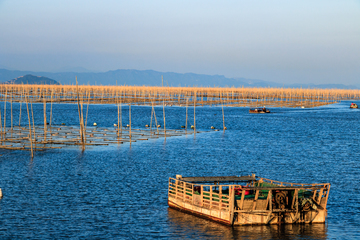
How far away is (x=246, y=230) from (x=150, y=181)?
39.9 feet

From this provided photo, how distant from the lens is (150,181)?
3142 centimetres

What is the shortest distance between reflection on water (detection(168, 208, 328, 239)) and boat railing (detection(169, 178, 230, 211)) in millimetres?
879

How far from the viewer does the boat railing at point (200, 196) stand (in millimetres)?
21031

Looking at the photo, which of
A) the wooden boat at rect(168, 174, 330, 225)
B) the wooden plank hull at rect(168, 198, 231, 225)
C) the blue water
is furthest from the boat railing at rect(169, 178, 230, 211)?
the blue water

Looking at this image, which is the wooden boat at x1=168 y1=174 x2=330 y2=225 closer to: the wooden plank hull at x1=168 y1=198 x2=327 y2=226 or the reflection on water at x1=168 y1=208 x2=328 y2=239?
the wooden plank hull at x1=168 y1=198 x2=327 y2=226

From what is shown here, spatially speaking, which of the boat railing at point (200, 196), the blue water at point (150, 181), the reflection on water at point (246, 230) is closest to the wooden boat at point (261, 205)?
the boat railing at point (200, 196)

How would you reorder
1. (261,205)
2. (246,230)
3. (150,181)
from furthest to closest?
(150,181), (261,205), (246,230)

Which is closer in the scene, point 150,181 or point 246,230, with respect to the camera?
point 246,230

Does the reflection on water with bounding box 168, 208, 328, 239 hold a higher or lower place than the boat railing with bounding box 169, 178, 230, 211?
lower

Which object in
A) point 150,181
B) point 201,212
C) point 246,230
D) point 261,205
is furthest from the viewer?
point 150,181

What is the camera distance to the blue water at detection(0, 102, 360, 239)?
816 inches

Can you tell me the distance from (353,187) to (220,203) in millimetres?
13775

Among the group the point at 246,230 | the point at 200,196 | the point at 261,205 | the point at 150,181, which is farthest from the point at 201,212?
the point at 150,181

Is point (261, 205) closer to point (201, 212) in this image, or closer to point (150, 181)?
point (201, 212)
